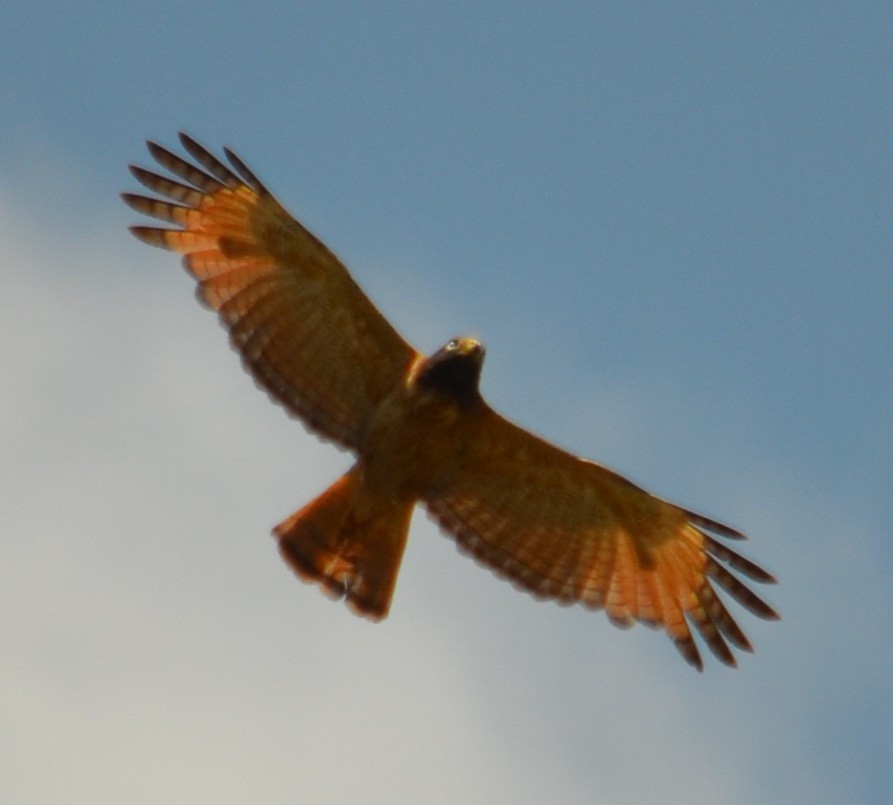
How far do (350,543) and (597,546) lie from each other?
1855mm

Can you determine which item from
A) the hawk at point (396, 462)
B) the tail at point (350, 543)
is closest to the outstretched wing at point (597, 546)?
the hawk at point (396, 462)

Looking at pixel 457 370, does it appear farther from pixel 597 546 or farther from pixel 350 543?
pixel 597 546

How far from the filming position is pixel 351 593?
57.2ft

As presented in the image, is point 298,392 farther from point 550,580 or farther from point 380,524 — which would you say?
point 550,580

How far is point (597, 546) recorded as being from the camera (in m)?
18.0

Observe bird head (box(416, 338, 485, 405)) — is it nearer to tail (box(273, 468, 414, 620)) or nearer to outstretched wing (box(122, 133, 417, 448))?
outstretched wing (box(122, 133, 417, 448))

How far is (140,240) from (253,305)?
2.91 feet

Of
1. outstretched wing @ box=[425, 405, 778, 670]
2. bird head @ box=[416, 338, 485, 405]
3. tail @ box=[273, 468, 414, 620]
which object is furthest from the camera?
outstretched wing @ box=[425, 405, 778, 670]

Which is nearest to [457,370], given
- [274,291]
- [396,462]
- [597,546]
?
[396,462]

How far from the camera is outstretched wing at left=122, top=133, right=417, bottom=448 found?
17172 mm

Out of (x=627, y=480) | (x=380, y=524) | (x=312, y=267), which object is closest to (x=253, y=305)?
(x=312, y=267)

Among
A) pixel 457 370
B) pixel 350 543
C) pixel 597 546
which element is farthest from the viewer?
pixel 597 546

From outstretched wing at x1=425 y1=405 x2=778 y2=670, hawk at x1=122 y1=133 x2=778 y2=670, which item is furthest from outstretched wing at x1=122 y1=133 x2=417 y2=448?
outstretched wing at x1=425 y1=405 x2=778 y2=670

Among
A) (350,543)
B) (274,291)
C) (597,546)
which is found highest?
(597,546)
